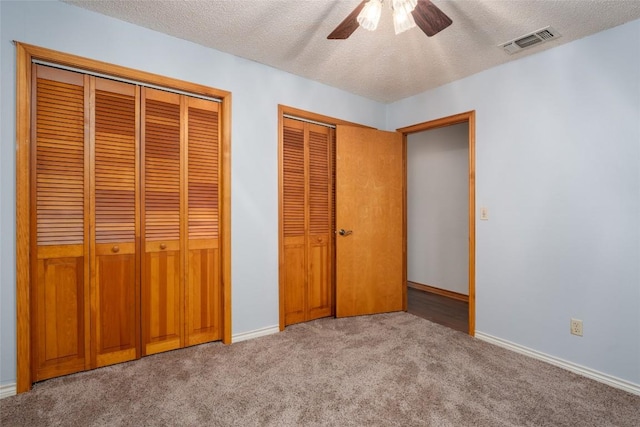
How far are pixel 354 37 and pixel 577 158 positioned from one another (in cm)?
188

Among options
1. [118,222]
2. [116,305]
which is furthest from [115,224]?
[116,305]

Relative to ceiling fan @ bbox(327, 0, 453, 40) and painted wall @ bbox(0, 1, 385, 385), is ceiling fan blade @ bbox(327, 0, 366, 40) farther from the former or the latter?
painted wall @ bbox(0, 1, 385, 385)

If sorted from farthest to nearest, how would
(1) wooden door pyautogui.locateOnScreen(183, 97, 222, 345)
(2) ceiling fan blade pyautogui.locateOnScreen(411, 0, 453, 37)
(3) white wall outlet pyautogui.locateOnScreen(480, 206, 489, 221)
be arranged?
(3) white wall outlet pyautogui.locateOnScreen(480, 206, 489, 221), (1) wooden door pyautogui.locateOnScreen(183, 97, 222, 345), (2) ceiling fan blade pyautogui.locateOnScreen(411, 0, 453, 37)

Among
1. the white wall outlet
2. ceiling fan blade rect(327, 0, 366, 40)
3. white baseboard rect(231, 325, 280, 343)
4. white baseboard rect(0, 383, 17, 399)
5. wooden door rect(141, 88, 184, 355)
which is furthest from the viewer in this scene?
the white wall outlet

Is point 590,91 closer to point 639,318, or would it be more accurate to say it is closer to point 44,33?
point 639,318

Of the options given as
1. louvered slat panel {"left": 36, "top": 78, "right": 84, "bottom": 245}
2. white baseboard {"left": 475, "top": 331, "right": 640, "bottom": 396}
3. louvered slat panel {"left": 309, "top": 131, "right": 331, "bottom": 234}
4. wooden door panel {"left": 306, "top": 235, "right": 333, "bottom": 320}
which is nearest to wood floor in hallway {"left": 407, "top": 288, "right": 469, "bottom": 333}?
white baseboard {"left": 475, "top": 331, "right": 640, "bottom": 396}

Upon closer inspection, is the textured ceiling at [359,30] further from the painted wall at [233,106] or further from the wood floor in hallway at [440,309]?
the wood floor in hallway at [440,309]

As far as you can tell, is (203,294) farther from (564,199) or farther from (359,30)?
(564,199)

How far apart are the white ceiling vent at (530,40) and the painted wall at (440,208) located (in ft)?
6.04

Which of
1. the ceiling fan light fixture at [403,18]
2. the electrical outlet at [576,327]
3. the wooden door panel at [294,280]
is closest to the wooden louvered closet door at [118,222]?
the wooden door panel at [294,280]

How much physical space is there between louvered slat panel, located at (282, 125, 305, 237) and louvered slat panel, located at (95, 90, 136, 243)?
4.17 feet

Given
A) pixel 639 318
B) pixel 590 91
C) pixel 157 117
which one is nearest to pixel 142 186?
pixel 157 117

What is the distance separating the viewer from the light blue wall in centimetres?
197

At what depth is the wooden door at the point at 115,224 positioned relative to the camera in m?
2.10
